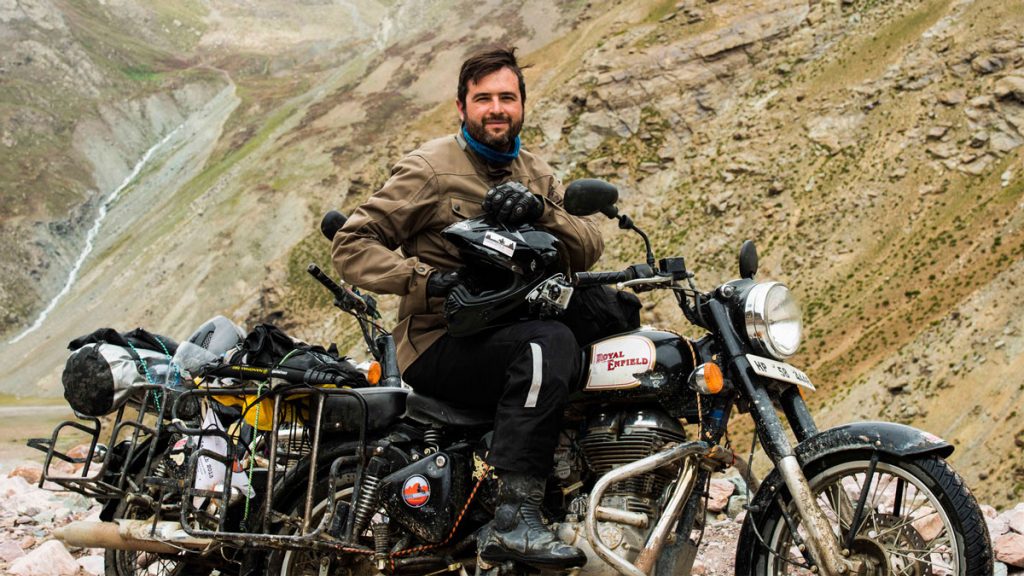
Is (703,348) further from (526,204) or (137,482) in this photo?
(137,482)

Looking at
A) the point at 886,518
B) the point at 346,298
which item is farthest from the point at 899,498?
the point at 346,298

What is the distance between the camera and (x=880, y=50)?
131 ft

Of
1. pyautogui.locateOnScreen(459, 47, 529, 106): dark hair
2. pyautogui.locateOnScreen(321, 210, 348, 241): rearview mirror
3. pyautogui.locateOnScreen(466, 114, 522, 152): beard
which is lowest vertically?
pyautogui.locateOnScreen(321, 210, 348, 241): rearview mirror

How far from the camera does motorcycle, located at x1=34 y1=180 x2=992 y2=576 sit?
4012 mm

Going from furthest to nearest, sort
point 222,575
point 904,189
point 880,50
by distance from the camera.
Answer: point 880,50 → point 904,189 → point 222,575

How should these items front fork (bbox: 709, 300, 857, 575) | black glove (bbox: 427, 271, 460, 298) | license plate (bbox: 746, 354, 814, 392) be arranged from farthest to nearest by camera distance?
black glove (bbox: 427, 271, 460, 298), license plate (bbox: 746, 354, 814, 392), front fork (bbox: 709, 300, 857, 575)

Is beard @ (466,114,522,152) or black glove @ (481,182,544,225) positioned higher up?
beard @ (466,114,522,152)

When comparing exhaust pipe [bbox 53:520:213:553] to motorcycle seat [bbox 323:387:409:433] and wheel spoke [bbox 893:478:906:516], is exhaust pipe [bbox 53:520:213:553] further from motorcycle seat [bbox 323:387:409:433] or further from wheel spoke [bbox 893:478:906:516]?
wheel spoke [bbox 893:478:906:516]

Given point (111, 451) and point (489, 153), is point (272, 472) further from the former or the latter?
point (489, 153)

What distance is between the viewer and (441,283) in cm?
460

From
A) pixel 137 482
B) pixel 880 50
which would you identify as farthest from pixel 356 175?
pixel 137 482

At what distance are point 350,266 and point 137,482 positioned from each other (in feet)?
8.55

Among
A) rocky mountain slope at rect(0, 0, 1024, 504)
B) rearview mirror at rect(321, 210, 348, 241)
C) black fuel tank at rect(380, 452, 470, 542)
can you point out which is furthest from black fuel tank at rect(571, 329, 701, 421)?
rocky mountain slope at rect(0, 0, 1024, 504)

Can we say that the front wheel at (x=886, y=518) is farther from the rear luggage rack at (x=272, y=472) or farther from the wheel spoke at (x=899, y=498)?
the rear luggage rack at (x=272, y=472)
